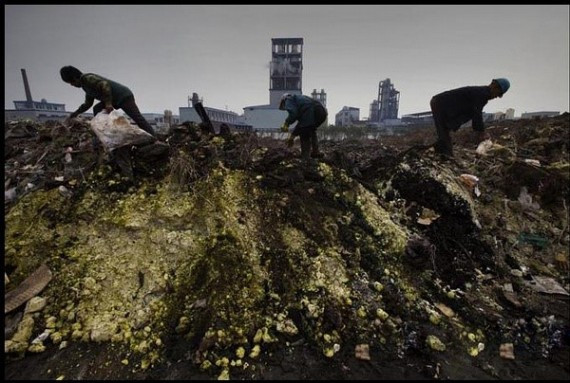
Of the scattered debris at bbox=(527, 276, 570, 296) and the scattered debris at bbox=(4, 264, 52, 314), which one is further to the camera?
the scattered debris at bbox=(527, 276, 570, 296)

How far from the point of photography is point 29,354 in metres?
1.73

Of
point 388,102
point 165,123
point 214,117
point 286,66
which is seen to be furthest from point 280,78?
point 388,102

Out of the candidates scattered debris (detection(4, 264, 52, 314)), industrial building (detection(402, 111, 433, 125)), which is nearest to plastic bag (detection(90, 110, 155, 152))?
scattered debris (detection(4, 264, 52, 314))

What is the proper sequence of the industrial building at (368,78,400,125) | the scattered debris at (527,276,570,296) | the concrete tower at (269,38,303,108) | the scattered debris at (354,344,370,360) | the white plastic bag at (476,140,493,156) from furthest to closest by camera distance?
the industrial building at (368,78,400,125) < the concrete tower at (269,38,303,108) < the white plastic bag at (476,140,493,156) < the scattered debris at (527,276,570,296) < the scattered debris at (354,344,370,360)

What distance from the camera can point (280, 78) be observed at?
2484 centimetres

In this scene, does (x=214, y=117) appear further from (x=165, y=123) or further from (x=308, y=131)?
(x=308, y=131)

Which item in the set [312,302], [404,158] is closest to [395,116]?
[404,158]

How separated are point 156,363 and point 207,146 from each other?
8.28ft

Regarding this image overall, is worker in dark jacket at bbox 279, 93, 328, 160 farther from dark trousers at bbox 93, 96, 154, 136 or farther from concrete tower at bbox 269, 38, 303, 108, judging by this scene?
concrete tower at bbox 269, 38, 303, 108

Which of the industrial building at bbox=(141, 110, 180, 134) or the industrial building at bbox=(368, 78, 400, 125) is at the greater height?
the industrial building at bbox=(368, 78, 400, 125)

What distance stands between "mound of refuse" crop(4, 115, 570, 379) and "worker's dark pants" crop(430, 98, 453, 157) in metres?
0.75

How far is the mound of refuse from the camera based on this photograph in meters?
1.84

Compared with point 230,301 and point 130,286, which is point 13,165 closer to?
point 130,286

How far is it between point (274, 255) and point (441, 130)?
3.17 m
